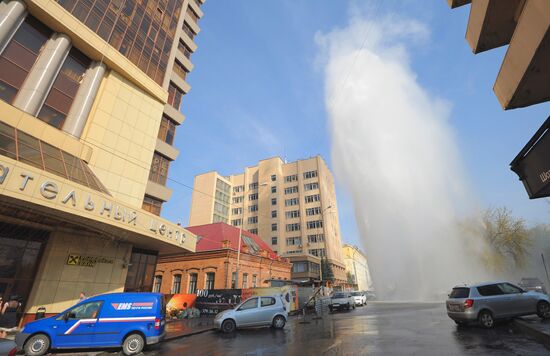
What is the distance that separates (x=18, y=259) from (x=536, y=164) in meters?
20.5

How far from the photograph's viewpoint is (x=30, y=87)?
14586 millimetres

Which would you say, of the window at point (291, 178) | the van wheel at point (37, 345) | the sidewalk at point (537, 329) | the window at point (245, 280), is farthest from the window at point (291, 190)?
the van wheel at point (37, 345)

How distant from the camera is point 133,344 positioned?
30.8 ft

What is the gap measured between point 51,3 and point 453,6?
2130 cm

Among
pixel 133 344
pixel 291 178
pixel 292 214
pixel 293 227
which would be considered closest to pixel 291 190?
pixel 291 178

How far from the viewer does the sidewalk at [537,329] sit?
762cm

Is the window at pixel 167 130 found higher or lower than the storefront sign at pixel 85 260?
higher

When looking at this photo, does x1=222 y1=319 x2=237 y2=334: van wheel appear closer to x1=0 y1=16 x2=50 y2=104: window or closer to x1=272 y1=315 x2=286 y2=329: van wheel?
x1=272 y1=315 x2=286 y2=329: van wheel

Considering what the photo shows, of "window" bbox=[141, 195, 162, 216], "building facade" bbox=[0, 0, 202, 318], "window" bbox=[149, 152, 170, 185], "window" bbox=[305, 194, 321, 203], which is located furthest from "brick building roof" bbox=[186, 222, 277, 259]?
"window" bbox=[305, 194, 321, 203]

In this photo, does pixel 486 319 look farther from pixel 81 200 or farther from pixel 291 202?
pixel 291 202

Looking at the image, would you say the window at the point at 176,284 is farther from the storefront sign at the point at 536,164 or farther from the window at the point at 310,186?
the window at the point at 310,186

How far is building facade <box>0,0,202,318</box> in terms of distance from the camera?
12.0 meters

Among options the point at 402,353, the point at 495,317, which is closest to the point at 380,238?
the point at 495,317

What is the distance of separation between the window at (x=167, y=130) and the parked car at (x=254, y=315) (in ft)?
52.4
